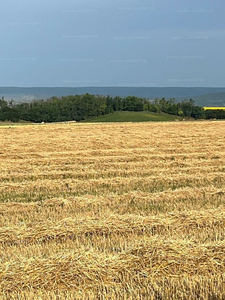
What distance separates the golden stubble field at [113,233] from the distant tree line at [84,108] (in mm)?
60714

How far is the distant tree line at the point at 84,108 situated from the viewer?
236ft

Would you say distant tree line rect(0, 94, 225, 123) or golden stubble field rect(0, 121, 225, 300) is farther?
distant tree line rect(0, 94, 225, 123)

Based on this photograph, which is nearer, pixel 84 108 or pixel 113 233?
pixel 113 233

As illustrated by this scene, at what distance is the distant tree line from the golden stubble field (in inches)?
2390

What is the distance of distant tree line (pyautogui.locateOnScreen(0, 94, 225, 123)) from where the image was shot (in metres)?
71.8

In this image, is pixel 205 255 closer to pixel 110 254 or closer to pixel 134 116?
pixel 110 254

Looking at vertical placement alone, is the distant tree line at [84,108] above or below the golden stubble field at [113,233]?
above

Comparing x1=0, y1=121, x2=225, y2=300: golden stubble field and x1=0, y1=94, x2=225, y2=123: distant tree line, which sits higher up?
x1=0, y1=94, x2=225, y2=123: distant tree line

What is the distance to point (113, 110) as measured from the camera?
82.5 metres

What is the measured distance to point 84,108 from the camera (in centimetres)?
7931

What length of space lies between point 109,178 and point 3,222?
14.1 feet

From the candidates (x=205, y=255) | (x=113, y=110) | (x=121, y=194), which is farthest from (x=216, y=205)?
(x=113, y=110)

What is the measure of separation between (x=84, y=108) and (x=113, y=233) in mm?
74106

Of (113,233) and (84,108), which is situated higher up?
(84,108)
